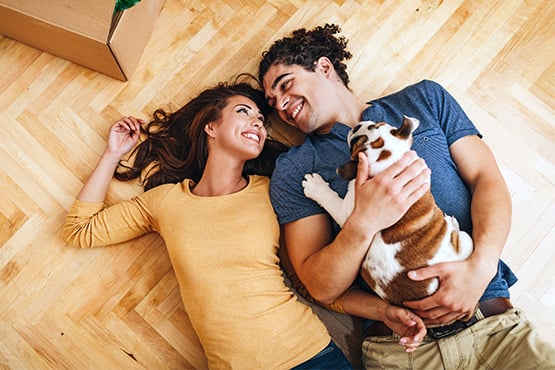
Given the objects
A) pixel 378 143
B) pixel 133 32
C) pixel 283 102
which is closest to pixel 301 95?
pixel 283 102

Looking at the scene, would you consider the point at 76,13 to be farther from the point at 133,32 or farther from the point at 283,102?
the point at 283,102

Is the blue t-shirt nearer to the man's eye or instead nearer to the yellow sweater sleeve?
the man's eye

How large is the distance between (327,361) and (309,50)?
1.04m

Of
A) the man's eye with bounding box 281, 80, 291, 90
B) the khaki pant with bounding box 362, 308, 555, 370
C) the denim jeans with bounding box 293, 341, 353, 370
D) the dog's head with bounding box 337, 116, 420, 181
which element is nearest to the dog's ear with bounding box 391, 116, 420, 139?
the dog's head with bounding box 337, 116, 420, 181

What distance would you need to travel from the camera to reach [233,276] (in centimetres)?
149

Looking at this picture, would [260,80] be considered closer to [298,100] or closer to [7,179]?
[298,100]

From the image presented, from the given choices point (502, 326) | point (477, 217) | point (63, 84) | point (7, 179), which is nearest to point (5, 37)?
point (63, 84)

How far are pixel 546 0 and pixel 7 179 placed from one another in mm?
2188

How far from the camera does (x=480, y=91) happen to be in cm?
→ 187

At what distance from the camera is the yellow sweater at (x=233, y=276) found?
1.47 m

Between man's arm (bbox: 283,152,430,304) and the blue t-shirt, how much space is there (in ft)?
0.22

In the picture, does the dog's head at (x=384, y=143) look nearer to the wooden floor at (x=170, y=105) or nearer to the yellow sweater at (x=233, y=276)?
the yellow sweater at (x=233, y=276)

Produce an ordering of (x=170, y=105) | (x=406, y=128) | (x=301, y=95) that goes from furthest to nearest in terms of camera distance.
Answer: (x=170, y=105) < (x=301, y=95) < (x=406, y=128)

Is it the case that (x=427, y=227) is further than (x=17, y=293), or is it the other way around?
(x=17, y=293)
